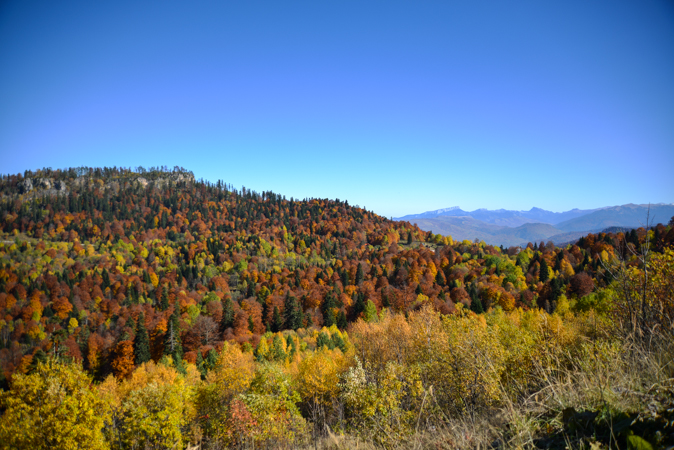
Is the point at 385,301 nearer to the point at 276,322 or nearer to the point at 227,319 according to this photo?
the point at 276,322

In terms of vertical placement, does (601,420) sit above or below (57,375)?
above

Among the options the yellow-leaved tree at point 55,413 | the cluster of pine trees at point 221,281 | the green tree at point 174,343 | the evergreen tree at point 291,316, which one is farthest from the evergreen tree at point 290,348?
the yellow-leaved tree at point 55,413

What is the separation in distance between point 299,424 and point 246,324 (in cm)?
5054

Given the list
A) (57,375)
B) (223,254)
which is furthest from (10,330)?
(57,375)

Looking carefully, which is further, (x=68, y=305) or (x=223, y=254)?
(x=223, y=254)

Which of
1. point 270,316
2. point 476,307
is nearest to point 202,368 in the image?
point 270,316

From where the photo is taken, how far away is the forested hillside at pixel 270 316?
17375 mm

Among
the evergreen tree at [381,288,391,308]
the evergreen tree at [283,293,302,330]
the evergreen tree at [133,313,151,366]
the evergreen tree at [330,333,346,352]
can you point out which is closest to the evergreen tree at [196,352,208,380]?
the evergreen tree at [133,313,151,366]

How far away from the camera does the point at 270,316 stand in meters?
75.0

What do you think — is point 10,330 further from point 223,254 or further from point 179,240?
point 179,240

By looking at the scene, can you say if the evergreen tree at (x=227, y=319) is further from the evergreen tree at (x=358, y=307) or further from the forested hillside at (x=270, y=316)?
the evergreen tree at (x=358, y=307)

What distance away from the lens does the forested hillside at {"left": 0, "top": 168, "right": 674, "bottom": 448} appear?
17.4 m

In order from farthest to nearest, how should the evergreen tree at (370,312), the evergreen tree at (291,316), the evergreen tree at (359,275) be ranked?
the evergreen tree at (359,275)
the evergreen tree at (370,312)
the evergreen tree at (291,316)

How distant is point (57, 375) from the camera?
18.8 m
